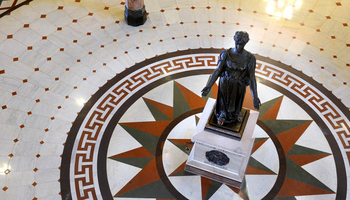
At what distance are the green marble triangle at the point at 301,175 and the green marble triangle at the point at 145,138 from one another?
2.86 meters

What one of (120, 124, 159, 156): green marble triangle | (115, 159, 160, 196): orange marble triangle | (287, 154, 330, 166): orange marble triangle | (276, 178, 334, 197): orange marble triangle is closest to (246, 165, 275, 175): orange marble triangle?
(276, 178, 334, 197): orange marble triangle

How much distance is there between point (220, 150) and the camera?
242 inches

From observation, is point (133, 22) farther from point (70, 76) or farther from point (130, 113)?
point (130, 113)

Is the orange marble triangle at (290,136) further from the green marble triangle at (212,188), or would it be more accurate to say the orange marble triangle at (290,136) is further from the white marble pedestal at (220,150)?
the green marble triangle at (212,188)

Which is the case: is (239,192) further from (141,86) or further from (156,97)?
(141,86)

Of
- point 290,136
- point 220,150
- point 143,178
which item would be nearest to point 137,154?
point 143,178

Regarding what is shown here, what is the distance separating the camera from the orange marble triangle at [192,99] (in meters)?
8.03

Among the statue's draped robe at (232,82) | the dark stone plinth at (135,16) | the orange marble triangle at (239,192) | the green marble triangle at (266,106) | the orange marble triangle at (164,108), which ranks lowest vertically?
the orange marble triangle at (239,192)

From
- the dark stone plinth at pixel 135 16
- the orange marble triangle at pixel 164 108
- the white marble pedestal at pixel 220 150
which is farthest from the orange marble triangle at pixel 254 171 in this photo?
the dark stone plinth at pixel 135 16

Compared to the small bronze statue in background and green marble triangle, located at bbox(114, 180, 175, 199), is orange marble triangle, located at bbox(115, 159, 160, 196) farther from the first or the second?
the small bronze statue in background

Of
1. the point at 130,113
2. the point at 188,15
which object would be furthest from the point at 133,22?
the point at 130,113

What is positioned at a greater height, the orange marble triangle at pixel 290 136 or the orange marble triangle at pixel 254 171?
the orange marble triangle at pixel 290 136

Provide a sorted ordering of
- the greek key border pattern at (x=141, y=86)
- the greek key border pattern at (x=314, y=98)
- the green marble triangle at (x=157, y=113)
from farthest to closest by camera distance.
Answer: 1. the green marble triangle at (x=157, y=113)
2. the greek key border pattern at (x=314, y=98)
3. the greek key border pattern at (x=141, y=86)

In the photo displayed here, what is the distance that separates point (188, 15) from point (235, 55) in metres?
5.58
